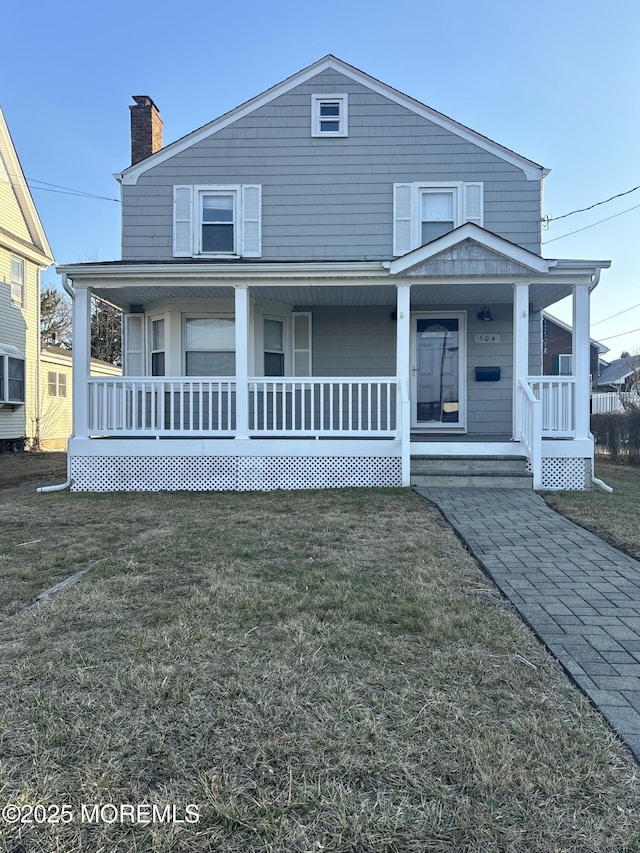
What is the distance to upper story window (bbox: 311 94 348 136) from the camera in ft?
33.0

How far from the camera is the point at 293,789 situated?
1.68 meters

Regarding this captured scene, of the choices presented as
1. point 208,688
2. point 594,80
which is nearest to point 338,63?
point 594,80

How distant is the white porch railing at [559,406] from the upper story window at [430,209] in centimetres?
375

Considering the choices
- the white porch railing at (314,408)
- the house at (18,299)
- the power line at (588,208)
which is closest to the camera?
the white porch railing at (314,408)

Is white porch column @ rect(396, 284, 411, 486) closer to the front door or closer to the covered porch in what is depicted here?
the covered porch

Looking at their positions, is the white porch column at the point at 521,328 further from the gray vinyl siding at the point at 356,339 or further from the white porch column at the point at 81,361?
the white porch column at the point at 81,361

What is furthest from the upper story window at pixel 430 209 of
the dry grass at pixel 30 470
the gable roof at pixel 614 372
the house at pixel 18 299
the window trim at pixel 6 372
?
the gable roof at pixel 614 372

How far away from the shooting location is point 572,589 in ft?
11.7

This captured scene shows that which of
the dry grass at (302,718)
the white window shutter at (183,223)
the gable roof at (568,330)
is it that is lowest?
the dry grass at (302,718)

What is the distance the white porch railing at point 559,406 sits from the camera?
7.81m

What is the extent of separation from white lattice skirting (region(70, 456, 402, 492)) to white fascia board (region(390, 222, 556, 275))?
Result: 2969 mm

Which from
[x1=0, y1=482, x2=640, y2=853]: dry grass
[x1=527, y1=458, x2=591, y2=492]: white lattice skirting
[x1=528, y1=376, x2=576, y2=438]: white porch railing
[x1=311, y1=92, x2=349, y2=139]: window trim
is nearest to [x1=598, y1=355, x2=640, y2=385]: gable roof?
[x1=528, y1=376, x2=576, y2=438]: white porch railing

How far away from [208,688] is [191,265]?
6.94 metres

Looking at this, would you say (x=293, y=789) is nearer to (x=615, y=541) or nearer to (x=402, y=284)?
(x=615, y=541)
